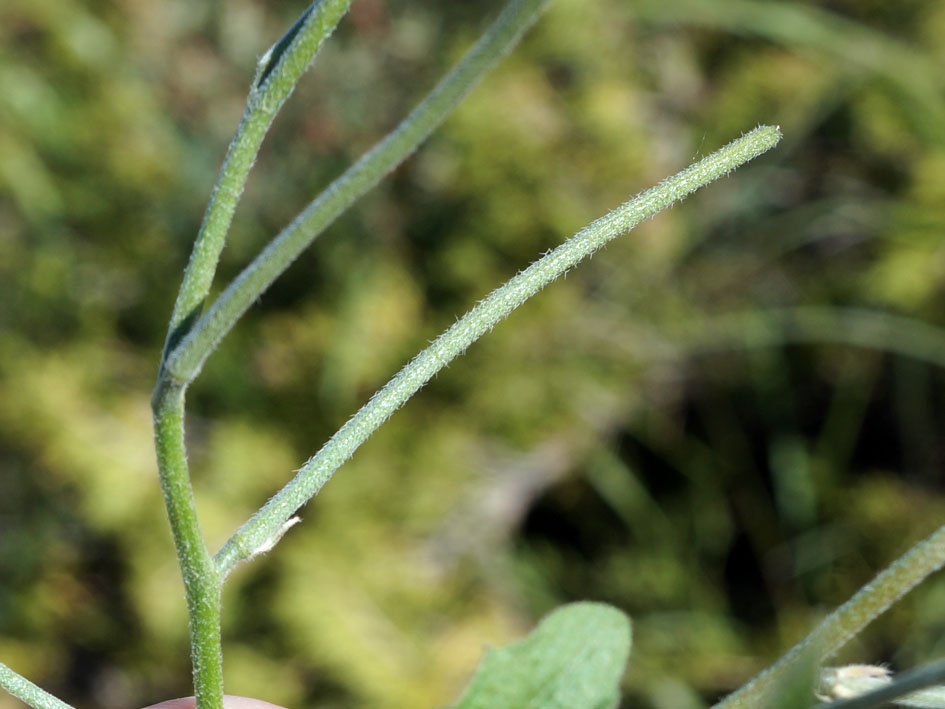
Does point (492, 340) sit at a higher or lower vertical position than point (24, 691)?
higher

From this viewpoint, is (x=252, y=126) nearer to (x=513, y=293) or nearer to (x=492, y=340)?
(x=513, y=293)

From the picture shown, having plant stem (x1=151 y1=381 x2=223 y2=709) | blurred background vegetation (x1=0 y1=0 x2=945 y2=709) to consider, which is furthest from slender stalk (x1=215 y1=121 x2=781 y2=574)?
blurred background vegetation (x1=0 y1=0 x2=945 y2=709)

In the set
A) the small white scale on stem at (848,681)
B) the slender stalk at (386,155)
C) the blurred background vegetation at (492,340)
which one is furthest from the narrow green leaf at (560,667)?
the blurred background vegetation at (492,340)

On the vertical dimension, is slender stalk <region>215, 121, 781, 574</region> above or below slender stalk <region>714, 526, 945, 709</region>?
above

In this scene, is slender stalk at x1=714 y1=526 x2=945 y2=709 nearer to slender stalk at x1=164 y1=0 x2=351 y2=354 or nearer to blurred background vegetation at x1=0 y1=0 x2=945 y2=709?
slender stalk at x1=164 y1=0 x2=351 y2=354

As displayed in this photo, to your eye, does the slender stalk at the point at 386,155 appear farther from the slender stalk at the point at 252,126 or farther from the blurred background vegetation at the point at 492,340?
the blurred background vegetation at the point at 492,340

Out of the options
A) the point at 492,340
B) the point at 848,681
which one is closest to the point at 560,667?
the point at 848,681

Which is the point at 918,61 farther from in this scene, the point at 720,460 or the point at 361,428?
the point at 361,428
